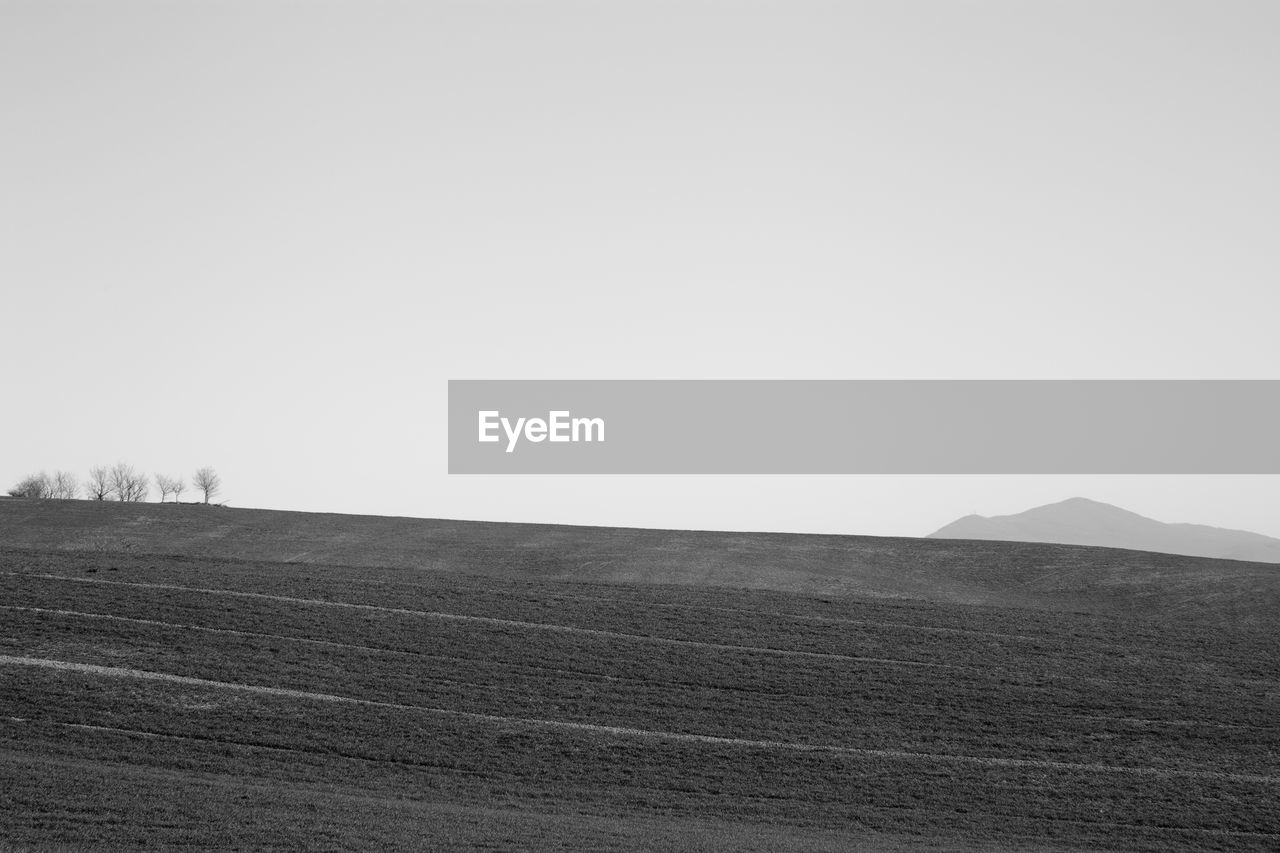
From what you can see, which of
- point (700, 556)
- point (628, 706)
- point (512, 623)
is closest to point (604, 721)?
point (628, 706)

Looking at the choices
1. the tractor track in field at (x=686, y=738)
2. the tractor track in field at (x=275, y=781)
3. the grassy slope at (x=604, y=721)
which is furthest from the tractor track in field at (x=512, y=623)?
the tractor track in field at (x=275, y=781)

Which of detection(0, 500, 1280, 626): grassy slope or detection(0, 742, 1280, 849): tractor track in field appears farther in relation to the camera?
detection(0, 500, 1280, 626): grassy slope

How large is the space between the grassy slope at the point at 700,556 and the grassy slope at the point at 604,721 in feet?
18.3

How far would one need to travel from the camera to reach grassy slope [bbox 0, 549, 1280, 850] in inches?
896

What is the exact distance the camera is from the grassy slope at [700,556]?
53312 mm

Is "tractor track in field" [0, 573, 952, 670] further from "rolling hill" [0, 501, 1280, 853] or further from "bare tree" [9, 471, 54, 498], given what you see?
"bare tree" [9, 471, 54, 498]

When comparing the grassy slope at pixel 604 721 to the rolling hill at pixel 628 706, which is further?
the rolling hill at pixel 628 706

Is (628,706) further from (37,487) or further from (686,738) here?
(37,487)

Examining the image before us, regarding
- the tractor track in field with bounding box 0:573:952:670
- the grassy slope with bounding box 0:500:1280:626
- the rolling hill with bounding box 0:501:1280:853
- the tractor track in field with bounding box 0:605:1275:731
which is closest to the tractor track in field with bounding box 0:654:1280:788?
the rolling hill with bounding box 0:501:1280:853

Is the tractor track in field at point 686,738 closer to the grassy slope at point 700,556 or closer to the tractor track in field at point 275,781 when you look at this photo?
the tractor track in field at point 275,781

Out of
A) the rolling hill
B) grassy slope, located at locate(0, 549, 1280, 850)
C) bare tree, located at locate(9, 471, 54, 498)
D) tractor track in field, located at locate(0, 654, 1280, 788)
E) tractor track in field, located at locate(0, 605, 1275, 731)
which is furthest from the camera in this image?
bare tree, located at locate(9, 471, 54, 498)

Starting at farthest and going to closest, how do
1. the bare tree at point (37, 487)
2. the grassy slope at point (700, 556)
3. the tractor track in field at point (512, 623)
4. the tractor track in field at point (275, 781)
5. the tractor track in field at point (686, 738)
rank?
the bare tree at point (37, 487) < the grassy slope at point (700, 556) < the tractor track in field at point (512, 623) < the tractor track in field at point (686, 738) < the tractor track in field at point (275, 781)

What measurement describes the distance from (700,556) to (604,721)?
29.9 m

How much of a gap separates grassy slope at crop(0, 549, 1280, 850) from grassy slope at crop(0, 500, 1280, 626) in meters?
5.59
